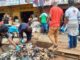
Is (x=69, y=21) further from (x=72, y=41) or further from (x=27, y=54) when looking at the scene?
(x=27, y=54)

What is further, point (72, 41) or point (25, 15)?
point (25, 15)

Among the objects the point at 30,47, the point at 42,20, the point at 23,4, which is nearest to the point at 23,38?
the point at 30,47

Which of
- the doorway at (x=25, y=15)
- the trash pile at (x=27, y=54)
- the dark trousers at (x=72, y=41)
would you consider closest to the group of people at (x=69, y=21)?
the dark trousers at (x=72, y=41)

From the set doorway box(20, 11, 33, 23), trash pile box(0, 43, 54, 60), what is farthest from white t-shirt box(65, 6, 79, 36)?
doorway box(20, 11, 33, 23)

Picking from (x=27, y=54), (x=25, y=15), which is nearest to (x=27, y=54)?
(x=27, y=54)

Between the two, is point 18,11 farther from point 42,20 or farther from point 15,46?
point 15,46

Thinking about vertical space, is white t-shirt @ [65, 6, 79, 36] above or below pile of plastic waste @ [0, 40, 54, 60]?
above

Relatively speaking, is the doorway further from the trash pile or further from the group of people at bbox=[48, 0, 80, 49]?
the trash pile

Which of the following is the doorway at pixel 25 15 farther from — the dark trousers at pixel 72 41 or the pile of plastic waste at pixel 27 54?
the pile of plastic waste at pixel 27 54

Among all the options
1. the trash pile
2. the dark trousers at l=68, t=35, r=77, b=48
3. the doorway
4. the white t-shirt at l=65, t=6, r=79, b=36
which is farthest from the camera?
the doorway

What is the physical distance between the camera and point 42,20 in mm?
18250

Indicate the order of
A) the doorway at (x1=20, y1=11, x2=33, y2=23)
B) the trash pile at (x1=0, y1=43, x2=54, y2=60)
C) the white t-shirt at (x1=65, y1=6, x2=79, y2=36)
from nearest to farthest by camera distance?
1. the trash pile at (x1=0, y1=43, x2=54, y2=60)
2. the white t-shirt at (x1=65, y1=6, x2=79, y2=36)
3. the doorway at (x1=20, y1=11, x2=33, y2=23)

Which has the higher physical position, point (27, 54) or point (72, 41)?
point (72, 41)

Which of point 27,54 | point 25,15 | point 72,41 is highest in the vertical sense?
point 72,41
